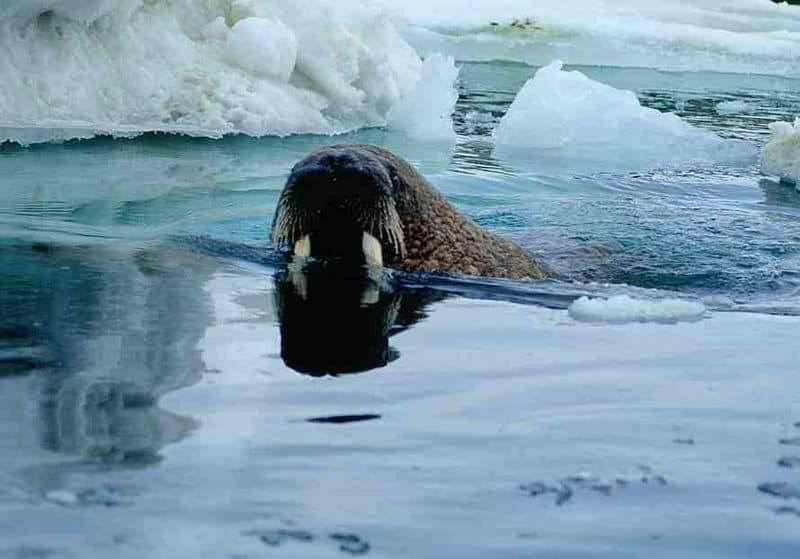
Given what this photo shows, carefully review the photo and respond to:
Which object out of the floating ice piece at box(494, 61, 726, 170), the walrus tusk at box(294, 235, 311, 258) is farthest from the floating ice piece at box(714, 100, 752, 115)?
the walrus tusk at box(294, 235, 311, 258)

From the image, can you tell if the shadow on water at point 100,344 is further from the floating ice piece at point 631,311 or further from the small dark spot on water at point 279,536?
the floating ice piece at point 631,311

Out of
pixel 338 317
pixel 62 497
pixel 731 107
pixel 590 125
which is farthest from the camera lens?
pixel 731 107

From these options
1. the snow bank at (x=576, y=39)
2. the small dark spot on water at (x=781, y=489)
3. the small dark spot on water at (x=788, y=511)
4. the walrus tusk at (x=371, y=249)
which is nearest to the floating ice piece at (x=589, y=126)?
the walrus tusk at (x=371, y=249)

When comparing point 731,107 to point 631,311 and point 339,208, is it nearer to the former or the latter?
point 339,208

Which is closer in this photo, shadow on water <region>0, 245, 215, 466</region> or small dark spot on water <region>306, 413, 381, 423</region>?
shadow on water <region>0, 245, 215, 466</region>

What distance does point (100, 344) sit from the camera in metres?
3.89

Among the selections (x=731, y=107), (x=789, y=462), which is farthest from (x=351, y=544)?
(x=731, y=107)


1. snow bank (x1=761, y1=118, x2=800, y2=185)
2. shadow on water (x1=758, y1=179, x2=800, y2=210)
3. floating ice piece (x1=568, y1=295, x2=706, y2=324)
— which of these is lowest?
shadow on water (x1=758, y1=179, x2=800, y2=210)

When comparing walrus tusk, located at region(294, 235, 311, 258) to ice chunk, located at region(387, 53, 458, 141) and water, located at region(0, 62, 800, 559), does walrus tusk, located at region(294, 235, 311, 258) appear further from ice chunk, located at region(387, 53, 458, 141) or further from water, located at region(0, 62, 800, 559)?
ice chunk, located at region(387, 53, 458, 141)

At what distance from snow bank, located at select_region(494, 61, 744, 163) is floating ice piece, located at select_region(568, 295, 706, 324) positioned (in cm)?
648

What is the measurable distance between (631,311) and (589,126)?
7.22 metres

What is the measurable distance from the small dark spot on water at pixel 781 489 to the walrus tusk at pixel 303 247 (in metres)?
2.83

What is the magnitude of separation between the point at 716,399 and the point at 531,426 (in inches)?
23.5

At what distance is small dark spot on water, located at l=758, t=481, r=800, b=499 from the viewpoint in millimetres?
2709
